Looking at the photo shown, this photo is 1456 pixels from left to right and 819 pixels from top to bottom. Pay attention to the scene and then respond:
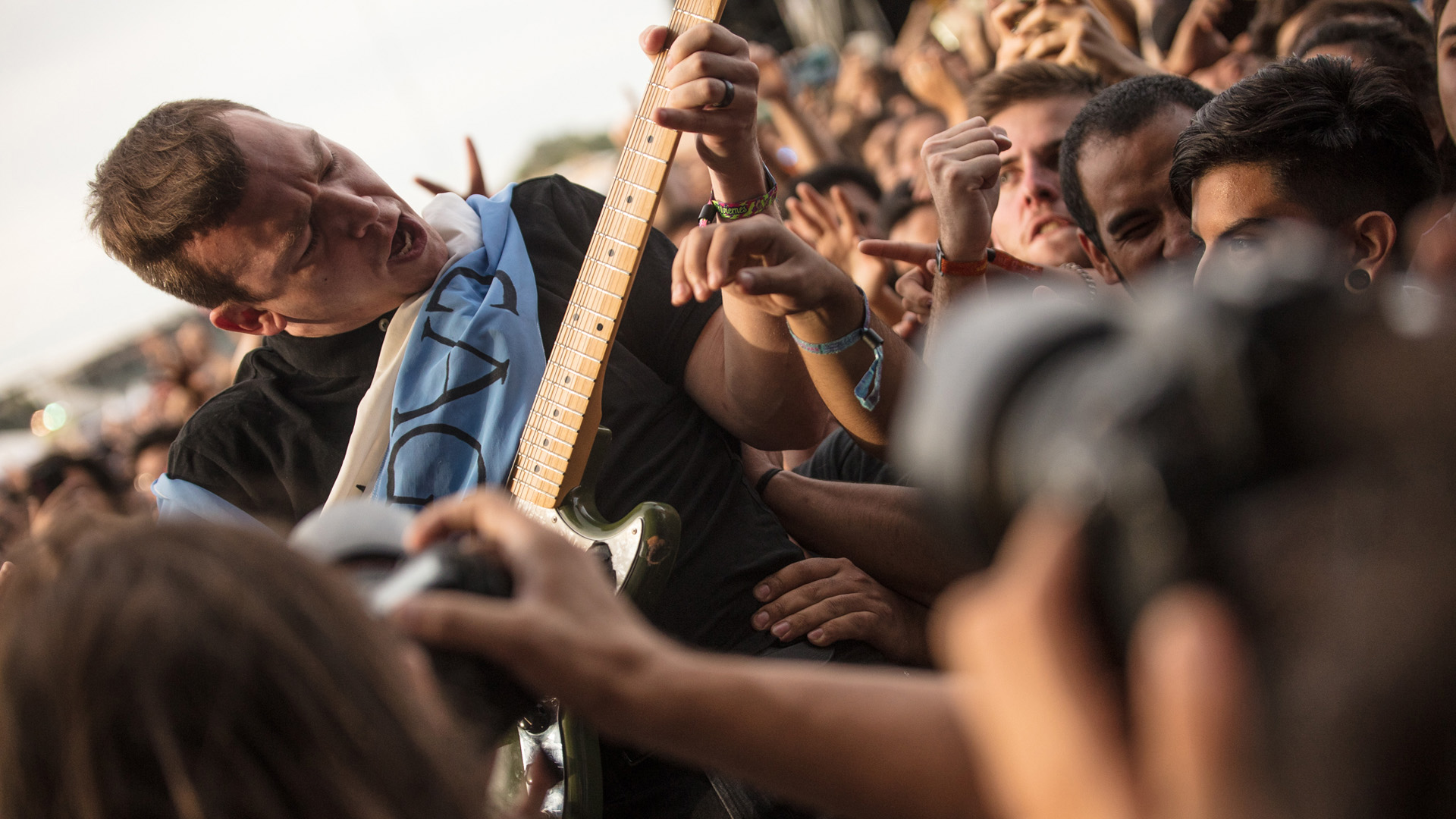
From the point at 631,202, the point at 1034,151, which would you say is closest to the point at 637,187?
the point at 631,202

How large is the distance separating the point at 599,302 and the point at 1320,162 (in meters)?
1.38

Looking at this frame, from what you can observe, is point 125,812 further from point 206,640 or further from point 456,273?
point 456,273

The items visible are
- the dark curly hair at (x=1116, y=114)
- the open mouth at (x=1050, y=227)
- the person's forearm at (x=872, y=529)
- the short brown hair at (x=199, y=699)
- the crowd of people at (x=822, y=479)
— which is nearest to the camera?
the crowd of people at (x=822, y=479)

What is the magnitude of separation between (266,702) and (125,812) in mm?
132

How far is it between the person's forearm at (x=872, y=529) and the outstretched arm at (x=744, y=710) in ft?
4.61

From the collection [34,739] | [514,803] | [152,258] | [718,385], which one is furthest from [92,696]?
[152,258]

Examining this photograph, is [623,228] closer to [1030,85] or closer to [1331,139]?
[1331,139]

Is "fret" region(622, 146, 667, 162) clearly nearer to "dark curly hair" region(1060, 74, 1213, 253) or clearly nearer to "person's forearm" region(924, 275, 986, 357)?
"person's forearm" region(924, 275, 986, 357)

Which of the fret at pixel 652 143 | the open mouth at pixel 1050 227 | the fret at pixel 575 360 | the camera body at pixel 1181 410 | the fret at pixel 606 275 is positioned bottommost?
the open mouth at pixel 1050 227

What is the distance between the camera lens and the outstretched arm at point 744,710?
2.31 ft

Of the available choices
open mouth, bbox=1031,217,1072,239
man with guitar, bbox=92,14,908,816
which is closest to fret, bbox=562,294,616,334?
man with guitar, bbox=92,14,908,816

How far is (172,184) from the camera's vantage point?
204 cm

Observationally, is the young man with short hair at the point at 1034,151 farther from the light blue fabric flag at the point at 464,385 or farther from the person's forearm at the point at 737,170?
the light blue fabric flag at the point at 464,385

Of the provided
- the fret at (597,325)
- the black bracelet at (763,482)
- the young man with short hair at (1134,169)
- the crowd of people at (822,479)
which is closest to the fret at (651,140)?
the crowd of people at (822,479)
